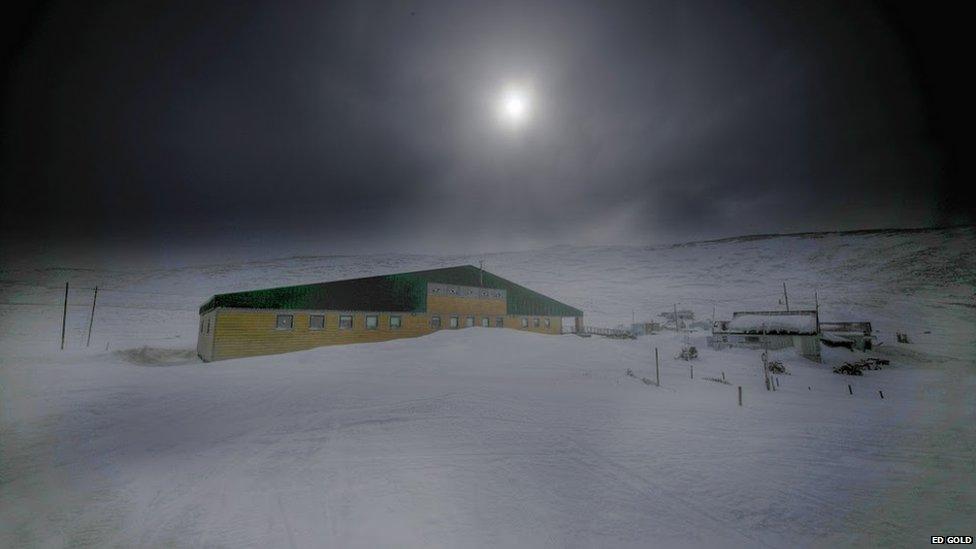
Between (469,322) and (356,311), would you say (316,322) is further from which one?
(469,322)

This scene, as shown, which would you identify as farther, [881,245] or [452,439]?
[881,245]

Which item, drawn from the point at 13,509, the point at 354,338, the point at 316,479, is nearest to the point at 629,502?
the point at 316,479

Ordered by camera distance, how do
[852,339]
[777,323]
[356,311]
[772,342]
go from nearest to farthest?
[356,311] → [772,342] → [852,339] → [777,323]

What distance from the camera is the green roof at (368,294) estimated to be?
26.0 m

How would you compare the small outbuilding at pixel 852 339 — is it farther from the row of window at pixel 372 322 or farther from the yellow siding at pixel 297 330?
the yellow siding at pixel 297 330

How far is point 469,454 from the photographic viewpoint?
8805 mm

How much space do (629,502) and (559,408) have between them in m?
6.47

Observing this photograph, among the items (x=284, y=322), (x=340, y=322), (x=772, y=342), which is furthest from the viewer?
(x=772, y=342)

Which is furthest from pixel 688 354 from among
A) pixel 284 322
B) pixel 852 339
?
pixel 284 322

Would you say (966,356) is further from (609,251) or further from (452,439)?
(609,251)

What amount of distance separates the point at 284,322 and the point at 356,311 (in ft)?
16.6

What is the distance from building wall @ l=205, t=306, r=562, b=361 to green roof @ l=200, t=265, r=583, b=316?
1.66ft

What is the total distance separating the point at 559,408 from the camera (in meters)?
13.3

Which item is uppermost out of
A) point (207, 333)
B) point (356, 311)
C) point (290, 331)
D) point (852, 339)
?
point (356, 311)
